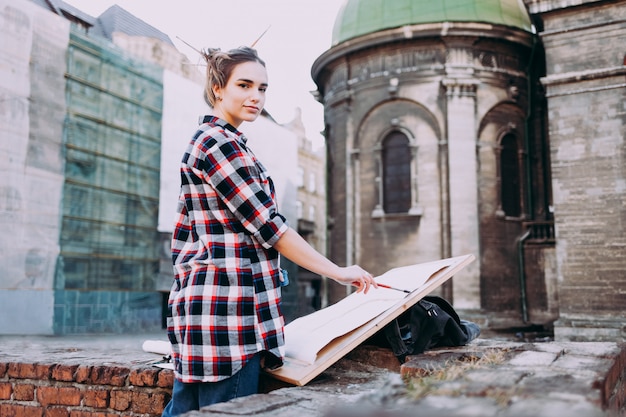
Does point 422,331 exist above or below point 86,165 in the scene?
below

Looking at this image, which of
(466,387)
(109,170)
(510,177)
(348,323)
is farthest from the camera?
(109,170)

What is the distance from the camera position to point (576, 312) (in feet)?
48.9


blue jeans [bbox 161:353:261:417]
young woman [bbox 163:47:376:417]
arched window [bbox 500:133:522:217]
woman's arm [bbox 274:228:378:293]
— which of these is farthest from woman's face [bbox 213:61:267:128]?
arched window [bbox 500:133:522:217]

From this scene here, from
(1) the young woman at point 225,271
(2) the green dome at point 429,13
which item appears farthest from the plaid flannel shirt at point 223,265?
(2) the green dome at point 429,13

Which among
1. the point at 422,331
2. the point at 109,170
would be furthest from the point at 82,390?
the point at 109,170

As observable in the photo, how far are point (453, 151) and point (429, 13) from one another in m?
4.47

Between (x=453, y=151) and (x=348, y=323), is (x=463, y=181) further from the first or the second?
(x=348, y=323)

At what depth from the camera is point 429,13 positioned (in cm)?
1906

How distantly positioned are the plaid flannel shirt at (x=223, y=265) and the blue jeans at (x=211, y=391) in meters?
0.05

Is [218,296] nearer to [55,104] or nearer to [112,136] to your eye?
[55,104]

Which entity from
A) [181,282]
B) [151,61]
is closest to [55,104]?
[151,61]

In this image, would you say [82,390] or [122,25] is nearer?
[82,390]

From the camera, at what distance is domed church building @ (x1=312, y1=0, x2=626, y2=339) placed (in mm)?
18141

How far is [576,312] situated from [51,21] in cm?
1808
